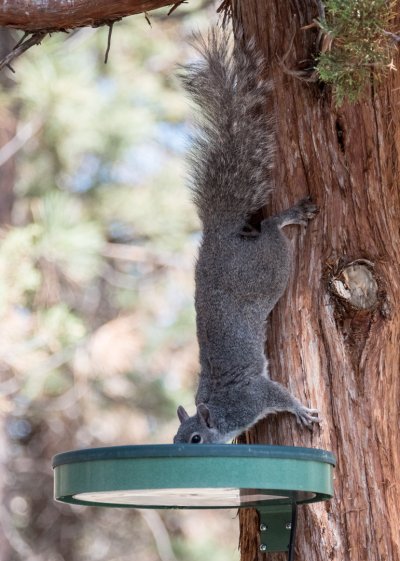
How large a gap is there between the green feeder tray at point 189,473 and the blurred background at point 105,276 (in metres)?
3.31

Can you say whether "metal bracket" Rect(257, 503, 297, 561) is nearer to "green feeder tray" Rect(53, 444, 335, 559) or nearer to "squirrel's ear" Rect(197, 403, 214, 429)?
"green feeder tray" Rect(53, 444, 335, 559)

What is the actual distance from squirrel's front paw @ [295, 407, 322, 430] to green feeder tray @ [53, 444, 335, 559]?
15.5 inches

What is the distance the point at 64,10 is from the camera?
2.32 metres

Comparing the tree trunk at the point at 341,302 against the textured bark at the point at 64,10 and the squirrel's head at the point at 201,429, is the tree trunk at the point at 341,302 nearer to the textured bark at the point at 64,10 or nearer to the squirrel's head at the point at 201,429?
the squirrel's head at the point at 201,429

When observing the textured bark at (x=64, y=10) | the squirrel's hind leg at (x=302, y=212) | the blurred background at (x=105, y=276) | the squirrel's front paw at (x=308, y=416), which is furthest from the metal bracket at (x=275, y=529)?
the blurred background at (x=105, y=276)

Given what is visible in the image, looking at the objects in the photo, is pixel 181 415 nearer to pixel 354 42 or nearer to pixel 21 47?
pixel 21 47

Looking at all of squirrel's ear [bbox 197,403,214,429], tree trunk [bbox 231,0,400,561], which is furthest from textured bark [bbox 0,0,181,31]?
squirrel's ear [bbox 197,403,214,429]

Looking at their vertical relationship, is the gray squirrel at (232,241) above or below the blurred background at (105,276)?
below

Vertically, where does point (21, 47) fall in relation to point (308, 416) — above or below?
above

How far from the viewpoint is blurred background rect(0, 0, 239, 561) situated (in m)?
5.32

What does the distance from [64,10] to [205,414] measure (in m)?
1.06

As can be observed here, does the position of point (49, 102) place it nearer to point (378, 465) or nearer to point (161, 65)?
point (161, 65)

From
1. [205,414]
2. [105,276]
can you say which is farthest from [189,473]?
[105,276]

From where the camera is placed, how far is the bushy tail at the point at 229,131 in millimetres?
2338
